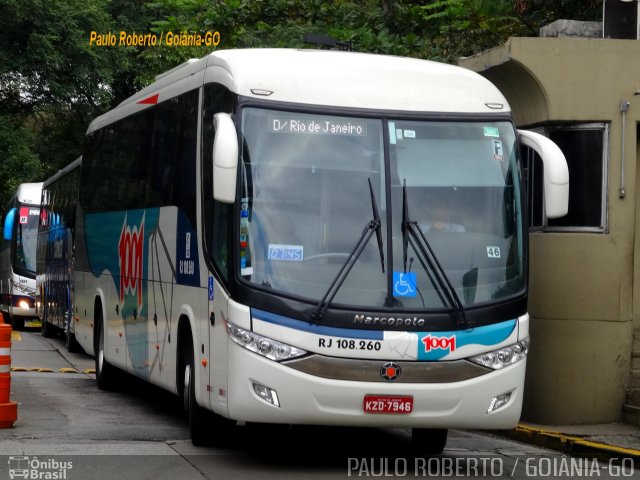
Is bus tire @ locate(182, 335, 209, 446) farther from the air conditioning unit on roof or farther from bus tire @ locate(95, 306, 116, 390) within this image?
the air conditioning unit on roof

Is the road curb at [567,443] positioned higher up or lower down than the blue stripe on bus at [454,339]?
lower down

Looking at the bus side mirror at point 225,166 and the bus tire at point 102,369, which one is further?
the bus tire at point 102,369

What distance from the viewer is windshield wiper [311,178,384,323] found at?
9781 mm

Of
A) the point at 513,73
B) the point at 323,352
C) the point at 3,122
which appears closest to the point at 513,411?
the point at 323,352

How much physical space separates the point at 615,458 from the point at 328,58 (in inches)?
168

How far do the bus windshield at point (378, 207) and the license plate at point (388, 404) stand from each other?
70cm

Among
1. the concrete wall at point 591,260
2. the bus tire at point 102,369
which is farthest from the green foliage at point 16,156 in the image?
the concrete wall at point 591,260

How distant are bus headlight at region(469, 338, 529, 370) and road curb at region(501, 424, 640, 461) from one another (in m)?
1.58

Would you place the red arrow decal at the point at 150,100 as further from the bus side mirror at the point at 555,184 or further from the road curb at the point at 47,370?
the road curb at the point at 47,370

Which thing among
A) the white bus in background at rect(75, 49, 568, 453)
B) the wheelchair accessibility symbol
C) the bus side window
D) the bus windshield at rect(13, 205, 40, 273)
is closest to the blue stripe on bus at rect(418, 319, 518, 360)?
the white bus in background at rect(75, 49, 568, 453)

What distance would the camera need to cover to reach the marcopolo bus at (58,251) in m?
23.7

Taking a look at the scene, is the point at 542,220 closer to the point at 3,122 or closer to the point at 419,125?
the point at 419,125

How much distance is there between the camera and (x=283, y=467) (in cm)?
1041

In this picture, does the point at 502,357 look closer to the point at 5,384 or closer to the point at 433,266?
the point at 433,266
